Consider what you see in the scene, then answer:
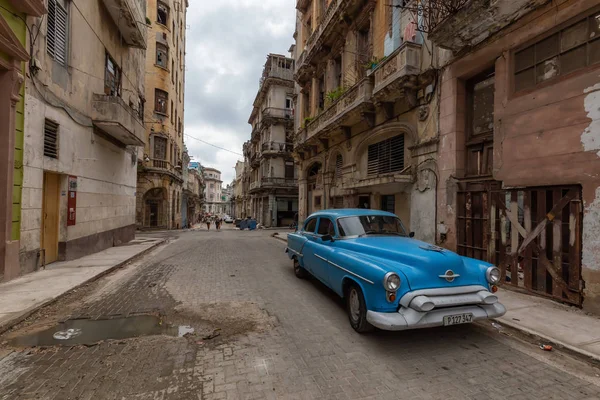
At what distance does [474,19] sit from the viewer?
6309mm

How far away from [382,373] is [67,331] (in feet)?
13.8

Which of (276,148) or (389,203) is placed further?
(276,148)

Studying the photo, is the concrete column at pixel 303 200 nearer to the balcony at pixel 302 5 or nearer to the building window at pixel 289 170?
the balcony at pixel 302 5

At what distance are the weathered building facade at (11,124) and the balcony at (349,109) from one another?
9437 mm

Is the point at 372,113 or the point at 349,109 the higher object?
the point at 349,109

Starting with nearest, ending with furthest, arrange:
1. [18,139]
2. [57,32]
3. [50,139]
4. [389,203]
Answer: [18,139]
[50,139]
[57,32]
[389,203]

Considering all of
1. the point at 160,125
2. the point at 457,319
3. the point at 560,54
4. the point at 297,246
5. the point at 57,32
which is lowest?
the point at 457,319

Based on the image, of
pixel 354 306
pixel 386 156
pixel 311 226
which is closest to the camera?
pixel 354 306

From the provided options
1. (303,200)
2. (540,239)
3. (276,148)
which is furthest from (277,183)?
(540,239)

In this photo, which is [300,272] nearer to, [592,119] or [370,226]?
[370,226]

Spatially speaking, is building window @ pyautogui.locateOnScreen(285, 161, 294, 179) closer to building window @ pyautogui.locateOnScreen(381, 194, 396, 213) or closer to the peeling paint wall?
building window @ pyautogui.locateOnScreen(381, 194, 396, 213)

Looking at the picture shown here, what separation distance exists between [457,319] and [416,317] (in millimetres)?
565

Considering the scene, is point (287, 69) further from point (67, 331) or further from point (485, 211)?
point (67, 331)

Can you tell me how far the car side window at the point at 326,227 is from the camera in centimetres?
568
